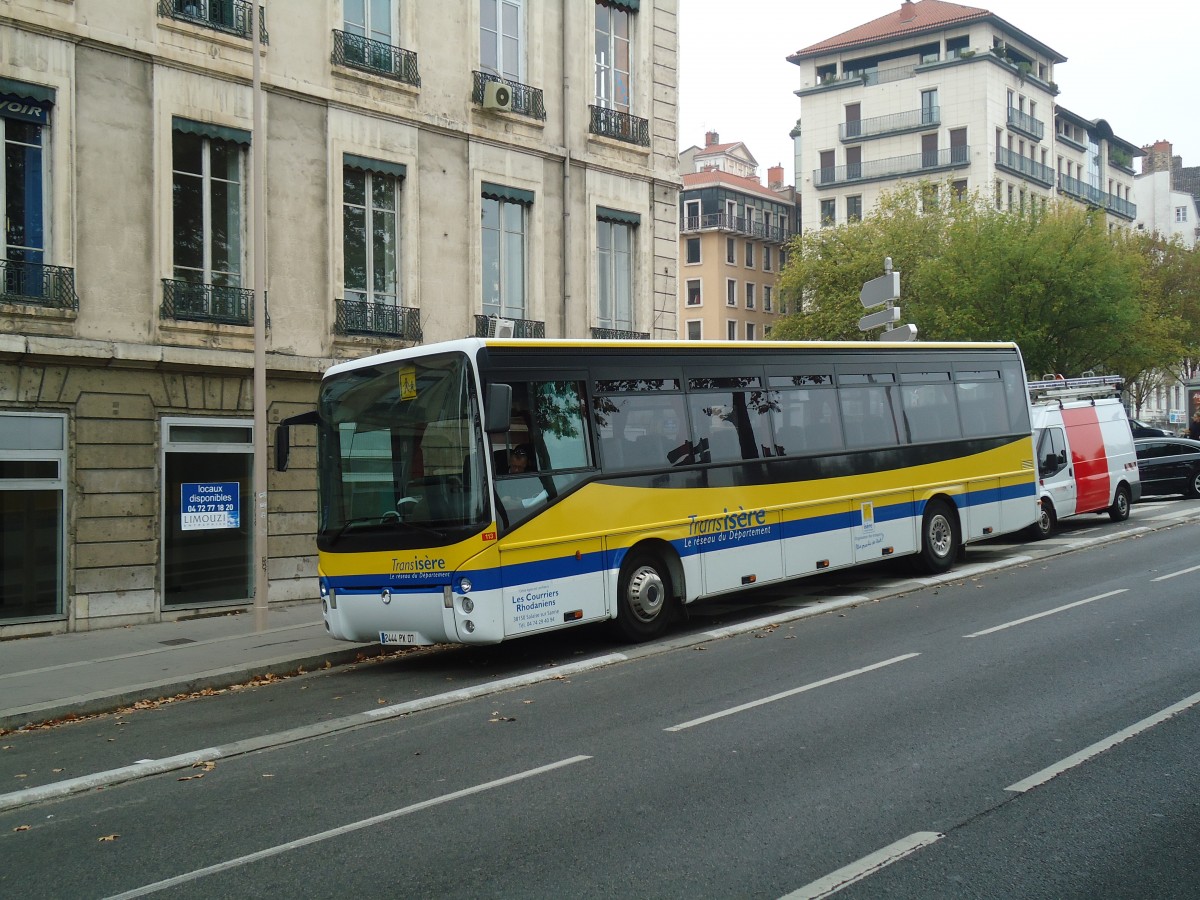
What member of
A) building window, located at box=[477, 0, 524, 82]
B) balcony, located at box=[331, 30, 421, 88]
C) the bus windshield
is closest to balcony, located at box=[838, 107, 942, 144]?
building window, located at box=[477, 0, 524, 82]

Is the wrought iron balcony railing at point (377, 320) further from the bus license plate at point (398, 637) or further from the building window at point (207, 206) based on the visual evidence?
the bus license plate at point (398, 637)

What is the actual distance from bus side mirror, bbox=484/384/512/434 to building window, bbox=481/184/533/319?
414 inches

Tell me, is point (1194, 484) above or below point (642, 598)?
above

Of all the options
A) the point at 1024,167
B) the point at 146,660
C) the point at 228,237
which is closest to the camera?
the point at 146,660

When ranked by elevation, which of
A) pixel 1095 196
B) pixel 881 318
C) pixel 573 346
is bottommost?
pixel 573 346

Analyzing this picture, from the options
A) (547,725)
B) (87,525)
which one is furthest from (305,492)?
(547,725)

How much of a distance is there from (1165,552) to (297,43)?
15.4 m

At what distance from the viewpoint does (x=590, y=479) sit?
41.0 ft

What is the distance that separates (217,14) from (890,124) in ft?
221

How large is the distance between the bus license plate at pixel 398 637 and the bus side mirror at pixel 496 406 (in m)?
2.24

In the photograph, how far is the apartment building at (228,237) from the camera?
51.8 feet

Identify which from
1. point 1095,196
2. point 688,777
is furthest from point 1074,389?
point 1095,196

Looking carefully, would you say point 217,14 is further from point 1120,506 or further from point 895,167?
point 895,167

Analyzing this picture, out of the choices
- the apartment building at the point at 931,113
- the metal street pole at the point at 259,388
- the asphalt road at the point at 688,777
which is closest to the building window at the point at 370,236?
the metal street pole at the point at 259,388
